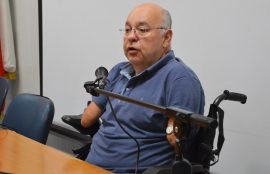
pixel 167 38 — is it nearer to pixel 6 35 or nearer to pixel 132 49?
pixel 132 49

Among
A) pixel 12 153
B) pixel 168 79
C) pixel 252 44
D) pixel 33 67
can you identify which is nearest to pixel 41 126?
pixel 12 153

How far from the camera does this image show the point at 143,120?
62.8 inches

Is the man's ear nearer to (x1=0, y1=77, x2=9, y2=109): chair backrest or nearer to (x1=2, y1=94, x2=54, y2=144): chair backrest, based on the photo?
(x1=2, y1=94, x2=54, y2=144): chair backrest

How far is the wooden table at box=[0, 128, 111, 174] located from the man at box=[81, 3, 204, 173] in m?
0.19

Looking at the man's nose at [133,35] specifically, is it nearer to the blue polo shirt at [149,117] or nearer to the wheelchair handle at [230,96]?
the blue polo shirt at [149,117]

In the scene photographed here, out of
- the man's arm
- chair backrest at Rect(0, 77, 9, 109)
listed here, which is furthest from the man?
chair backrest at Rect(0, 77, 9, 109)

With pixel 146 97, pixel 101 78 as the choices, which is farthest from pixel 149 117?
pixel 101 78

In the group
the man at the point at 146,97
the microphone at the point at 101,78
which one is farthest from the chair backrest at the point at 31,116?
the microphone at the point at 101,78

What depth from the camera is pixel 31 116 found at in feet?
6.89

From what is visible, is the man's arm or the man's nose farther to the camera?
the man's arm

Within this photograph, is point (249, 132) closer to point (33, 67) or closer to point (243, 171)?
point (243, 171)

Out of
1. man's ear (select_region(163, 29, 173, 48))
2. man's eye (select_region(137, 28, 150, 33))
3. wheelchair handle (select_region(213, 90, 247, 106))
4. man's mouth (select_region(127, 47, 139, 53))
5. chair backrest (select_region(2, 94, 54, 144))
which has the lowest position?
chair backrest (select_region(2, 94, 54, 144))

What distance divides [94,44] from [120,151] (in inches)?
47.7

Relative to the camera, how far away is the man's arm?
190 centimetres
